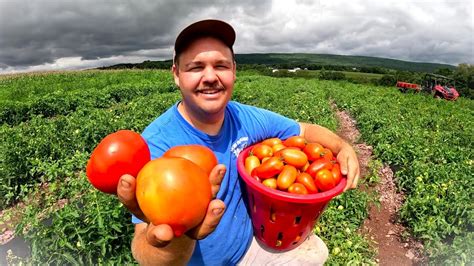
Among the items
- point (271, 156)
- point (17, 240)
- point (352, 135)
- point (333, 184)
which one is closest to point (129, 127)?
point (17, 240)

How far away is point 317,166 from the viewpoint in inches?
84.8

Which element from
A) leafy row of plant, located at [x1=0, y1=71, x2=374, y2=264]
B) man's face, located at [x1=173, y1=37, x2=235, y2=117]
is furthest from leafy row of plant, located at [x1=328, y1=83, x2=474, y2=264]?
man's face, located at [x1=173, y1=37, x2=235, y2=117]

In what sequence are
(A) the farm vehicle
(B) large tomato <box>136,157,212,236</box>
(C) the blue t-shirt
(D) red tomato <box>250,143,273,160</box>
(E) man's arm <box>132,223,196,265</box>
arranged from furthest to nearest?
(A) the farm vehicle → (D) red tomato <box>250,143,273,160</box> → (C) the blue t-shirt → (E) man's arm <box>132,223,196,265</box> → (B) large tomato <box>136,157,212,236</box>

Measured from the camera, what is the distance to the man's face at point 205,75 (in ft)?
6.50

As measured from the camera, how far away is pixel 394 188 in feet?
19.0

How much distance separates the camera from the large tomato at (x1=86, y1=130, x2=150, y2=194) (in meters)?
1.48

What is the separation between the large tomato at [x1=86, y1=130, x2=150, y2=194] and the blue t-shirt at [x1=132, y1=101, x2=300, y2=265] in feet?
1.13

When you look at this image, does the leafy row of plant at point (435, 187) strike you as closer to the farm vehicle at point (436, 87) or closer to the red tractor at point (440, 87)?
the red tractor at point (440, 87)

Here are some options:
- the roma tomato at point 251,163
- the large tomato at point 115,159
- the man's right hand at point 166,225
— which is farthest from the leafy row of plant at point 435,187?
the large tomato at point 115,159

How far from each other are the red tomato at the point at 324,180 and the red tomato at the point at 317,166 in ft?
0.15

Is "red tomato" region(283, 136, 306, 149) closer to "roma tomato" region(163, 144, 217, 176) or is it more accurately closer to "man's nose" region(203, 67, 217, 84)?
"man's nose" region(203, 67, 217, 84)

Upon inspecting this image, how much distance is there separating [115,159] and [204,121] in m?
0.76

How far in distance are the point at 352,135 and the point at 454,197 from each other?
5.66 meters

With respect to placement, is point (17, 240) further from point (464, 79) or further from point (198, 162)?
point (464, 79)
